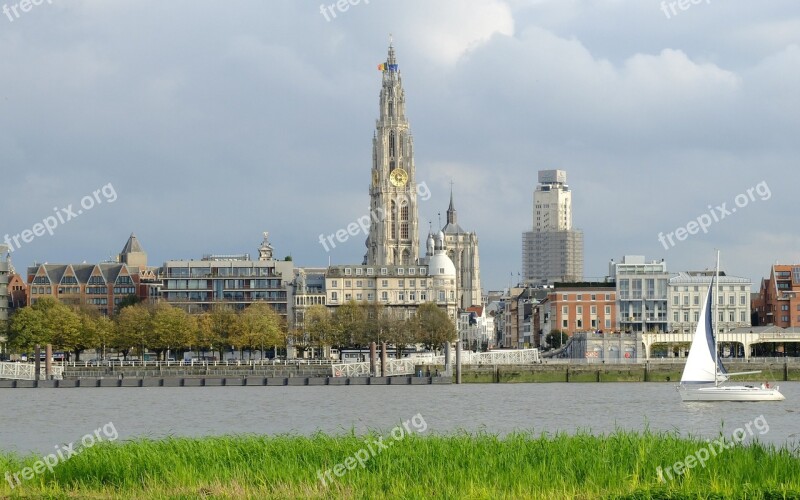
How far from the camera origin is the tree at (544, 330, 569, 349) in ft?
599

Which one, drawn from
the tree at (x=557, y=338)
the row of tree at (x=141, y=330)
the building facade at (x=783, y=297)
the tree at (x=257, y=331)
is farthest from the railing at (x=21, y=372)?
the building facade at (x=783, y=297)

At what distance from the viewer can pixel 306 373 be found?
141875 millimetres

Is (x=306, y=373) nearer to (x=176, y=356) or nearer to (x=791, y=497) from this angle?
(x=176, y=356)

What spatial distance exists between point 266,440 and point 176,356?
131 m

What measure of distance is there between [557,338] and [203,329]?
165ft

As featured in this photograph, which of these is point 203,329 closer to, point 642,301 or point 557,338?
point 557,338

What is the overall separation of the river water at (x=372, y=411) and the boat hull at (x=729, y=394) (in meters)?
0.64

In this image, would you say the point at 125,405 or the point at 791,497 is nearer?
the point at 791,497

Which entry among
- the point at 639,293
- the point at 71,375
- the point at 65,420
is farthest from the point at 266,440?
the point at 639,293

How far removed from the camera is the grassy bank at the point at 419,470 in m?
32.1

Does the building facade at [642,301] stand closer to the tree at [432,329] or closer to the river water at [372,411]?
the tree at [432,329]

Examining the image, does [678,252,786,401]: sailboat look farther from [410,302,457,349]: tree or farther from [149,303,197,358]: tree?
[410,302,457,349]: tree

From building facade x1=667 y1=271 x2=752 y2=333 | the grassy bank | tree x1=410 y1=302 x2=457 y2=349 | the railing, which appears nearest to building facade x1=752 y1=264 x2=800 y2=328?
building facade x1=667 y1=271 x2=752 y2=333

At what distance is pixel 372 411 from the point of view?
250 feet
